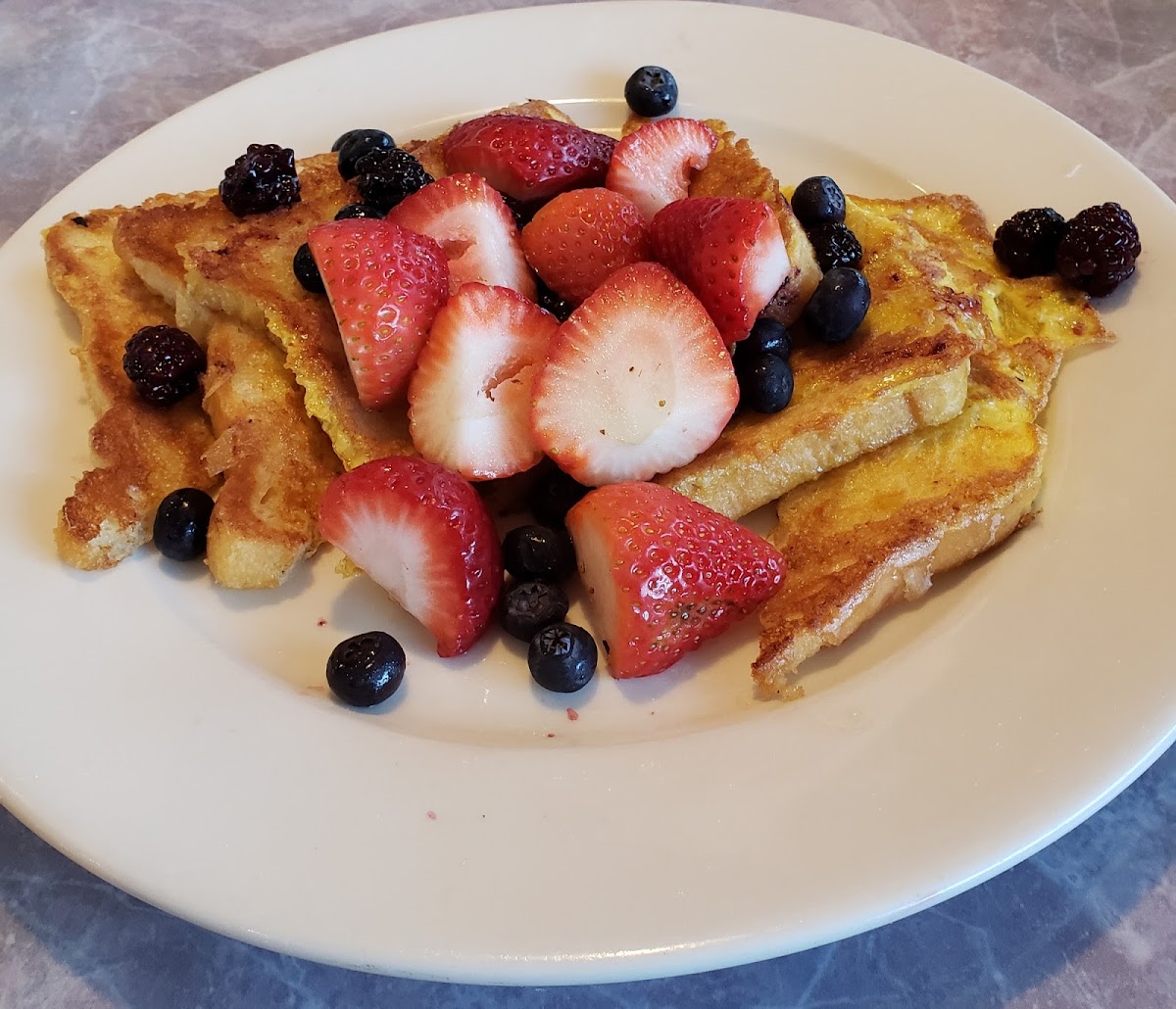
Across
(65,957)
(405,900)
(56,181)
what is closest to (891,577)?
(405,900)

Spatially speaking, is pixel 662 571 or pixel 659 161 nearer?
pixel 662 571

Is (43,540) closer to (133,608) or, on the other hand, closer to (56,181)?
(133,608)

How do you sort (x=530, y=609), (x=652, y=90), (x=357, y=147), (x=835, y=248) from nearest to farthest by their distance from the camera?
(x=530, y=609) → (x=835, y=248) → (x=357, y=147) → (x=652, y=90)

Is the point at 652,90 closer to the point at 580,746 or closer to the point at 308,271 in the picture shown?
the point at 308,271

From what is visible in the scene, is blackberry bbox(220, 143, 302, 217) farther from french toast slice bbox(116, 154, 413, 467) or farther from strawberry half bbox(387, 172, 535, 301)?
strawberry half bbox(387, 172, 535, 301)

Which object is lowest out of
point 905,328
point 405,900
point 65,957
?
point 65,957

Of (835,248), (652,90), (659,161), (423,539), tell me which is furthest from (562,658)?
(652,90)

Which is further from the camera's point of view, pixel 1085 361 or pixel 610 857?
pixel 1085 361
